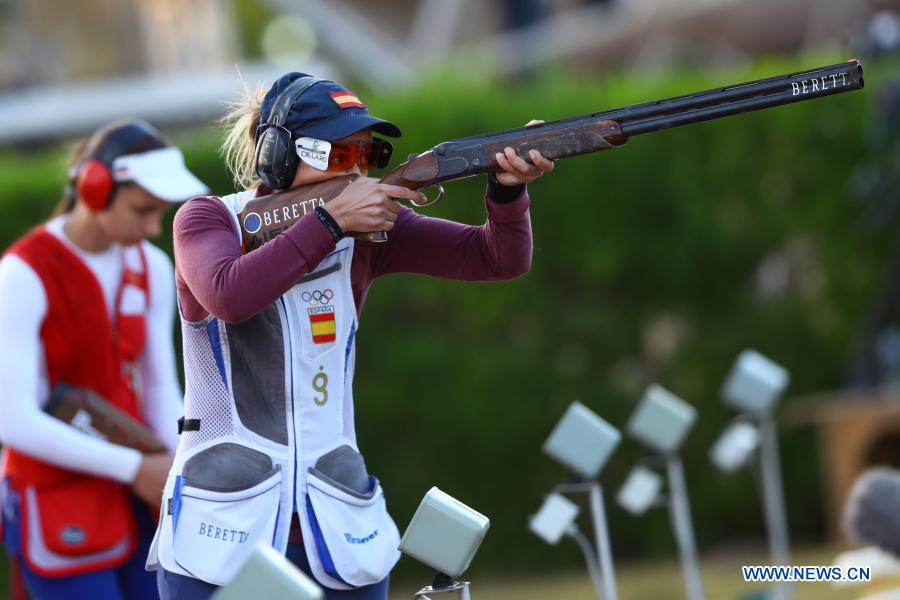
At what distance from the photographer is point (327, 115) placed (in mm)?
2984

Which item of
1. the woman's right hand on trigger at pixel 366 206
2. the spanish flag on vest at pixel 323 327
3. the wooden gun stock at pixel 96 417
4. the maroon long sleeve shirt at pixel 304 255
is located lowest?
the wooden gun stock at pixel 96 417

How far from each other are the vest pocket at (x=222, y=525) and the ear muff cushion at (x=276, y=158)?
0.65 meters

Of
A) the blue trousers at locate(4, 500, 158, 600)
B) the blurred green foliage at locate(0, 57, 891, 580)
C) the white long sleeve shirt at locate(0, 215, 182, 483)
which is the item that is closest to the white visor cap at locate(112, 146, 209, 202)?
the white long sleeve shirt at locate(0, 215, 182, 483)

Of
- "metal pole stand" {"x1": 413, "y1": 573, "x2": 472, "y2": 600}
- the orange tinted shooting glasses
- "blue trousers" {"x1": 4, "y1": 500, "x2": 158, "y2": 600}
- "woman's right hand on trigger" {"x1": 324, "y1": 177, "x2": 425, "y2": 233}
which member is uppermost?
the orange tinted shooting glasses

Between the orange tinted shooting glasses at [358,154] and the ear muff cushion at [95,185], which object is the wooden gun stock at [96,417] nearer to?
the ear muff cushion at [95,185]

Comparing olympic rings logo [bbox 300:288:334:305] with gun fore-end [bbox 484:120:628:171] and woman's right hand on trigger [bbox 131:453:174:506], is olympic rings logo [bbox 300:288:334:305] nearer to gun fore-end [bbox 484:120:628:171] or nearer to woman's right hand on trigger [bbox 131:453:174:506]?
gun fore-end [bbox 484:120:628:171]

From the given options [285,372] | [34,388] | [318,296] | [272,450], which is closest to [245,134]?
[318,296]

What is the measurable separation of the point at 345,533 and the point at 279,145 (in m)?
0.86

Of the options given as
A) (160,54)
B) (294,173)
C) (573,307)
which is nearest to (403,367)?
(573,307)

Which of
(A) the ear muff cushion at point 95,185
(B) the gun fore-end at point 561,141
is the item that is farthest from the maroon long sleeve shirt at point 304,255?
(A) the ear muff cushion at point 95,185

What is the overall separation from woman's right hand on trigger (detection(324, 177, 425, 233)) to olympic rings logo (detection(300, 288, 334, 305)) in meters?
0.17

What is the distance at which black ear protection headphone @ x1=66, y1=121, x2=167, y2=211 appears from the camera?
402 centimetres

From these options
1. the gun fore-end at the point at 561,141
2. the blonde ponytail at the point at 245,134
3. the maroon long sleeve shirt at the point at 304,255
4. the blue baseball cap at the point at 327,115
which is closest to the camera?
the maroon long sleeve shirt at the point at 304,255

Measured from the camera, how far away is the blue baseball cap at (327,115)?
2965 mm
